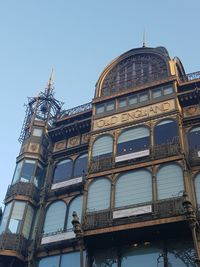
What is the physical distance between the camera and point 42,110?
1458 inches

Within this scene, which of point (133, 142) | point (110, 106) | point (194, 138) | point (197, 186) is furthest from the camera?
point (110, 106)

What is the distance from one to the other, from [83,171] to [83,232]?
7134 mm

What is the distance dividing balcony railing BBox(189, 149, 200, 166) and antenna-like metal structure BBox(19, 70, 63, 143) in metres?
12.9

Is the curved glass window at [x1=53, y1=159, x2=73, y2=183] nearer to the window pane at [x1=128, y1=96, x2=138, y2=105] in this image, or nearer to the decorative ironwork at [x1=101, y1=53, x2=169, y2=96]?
the decorative ironwork at [x1=101, y1=53, x2=169, y2=96]

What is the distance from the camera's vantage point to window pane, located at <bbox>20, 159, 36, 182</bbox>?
1207 inches

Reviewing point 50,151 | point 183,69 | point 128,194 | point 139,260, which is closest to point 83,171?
point 50,151

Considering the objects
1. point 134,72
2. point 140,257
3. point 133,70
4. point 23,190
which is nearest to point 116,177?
point 140,257

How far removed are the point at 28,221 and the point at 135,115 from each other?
1000 cm

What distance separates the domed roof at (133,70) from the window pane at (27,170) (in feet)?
23.0

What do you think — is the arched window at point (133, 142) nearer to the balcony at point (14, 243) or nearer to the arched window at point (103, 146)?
the arched window at point (103, 146)

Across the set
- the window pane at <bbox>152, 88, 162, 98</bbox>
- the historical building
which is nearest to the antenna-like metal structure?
the historical building

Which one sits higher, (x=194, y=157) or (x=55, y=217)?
(x=194, y=157)

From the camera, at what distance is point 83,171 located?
2995cm

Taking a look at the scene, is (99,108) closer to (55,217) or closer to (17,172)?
(17,172)
